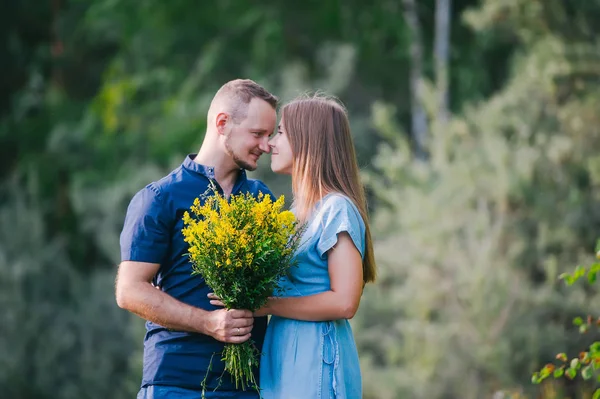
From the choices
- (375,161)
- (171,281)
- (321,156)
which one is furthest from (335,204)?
(375,161)

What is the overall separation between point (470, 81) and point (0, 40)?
26.7ft

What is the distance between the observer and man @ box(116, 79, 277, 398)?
3.57m

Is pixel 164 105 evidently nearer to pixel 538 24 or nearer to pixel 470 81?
pixel 470 81

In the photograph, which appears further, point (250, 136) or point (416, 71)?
point (416, 71)

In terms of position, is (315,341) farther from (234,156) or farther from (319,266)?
(234,156)

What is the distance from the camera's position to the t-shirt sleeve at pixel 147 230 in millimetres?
3641

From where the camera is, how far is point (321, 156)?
3.77 metres

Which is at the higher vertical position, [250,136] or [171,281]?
[250,136]

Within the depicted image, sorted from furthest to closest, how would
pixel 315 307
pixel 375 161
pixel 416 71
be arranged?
pixel 416 71 → pixel 375 161 → pixel 315 307

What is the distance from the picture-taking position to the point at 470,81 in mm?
16188

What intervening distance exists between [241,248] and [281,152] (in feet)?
2.08

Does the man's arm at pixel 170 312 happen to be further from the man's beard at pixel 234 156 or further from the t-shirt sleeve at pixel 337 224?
the man's beard at pixel 234 156

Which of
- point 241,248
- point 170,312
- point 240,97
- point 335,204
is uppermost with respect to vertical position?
point 240,97

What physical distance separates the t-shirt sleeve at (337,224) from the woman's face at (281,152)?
27cm
